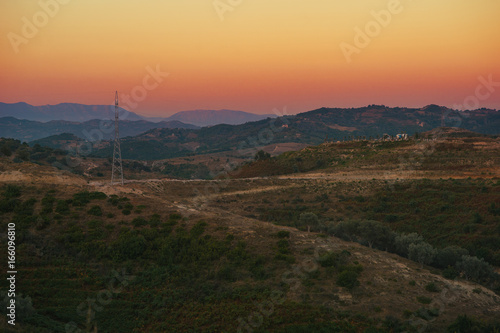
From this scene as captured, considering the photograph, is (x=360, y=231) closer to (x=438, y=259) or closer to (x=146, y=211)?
(x=438, y=259)

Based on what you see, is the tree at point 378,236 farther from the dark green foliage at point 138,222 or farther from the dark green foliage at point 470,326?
the dark green foliage at point 138,222

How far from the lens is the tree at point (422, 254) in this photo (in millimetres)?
25984

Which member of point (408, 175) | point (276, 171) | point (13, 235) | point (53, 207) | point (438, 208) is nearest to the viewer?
point (13, 235)

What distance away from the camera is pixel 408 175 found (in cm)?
6281

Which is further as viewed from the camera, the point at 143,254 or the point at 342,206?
the point at 342,206

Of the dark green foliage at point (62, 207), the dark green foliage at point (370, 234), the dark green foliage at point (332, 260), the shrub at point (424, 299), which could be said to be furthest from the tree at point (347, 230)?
the dark green foliage at point (62, 207)

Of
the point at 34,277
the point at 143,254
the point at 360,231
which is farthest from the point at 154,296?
the point at 360,231

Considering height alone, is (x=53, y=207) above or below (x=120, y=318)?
above

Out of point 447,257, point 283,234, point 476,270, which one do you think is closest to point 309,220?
point 283,234

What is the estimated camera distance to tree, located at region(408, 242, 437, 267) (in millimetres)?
25984

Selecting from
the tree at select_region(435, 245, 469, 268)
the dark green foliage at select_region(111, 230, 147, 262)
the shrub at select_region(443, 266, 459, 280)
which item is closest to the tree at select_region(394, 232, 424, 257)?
the tree at select_region(435, 245, 469, 268)

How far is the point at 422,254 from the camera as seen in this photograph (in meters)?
26.1

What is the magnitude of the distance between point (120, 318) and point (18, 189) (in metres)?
24.3

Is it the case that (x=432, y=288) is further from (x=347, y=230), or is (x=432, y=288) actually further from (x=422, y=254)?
(x=347, y=230)
